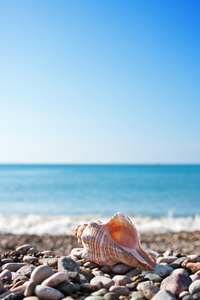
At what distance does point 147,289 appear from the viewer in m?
2.91

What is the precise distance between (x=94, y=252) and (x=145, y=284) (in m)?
0.79

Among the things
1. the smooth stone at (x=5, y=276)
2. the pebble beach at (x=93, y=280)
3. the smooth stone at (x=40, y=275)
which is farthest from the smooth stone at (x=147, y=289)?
the smooth stone at (x=5, y=276)

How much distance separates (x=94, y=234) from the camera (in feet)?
11.8

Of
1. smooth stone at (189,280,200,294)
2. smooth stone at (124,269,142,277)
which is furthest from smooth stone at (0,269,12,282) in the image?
smooth stone at (189,280,200,294)

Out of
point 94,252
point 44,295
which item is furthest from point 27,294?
point 94,252

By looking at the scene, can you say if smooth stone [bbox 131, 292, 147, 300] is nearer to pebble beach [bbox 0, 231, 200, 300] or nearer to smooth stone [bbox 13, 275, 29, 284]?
pebble beach [bbox 0, 231, 200, 300]

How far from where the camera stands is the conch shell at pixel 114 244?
355 centimetres

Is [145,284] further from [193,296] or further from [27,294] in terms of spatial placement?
[27,294]

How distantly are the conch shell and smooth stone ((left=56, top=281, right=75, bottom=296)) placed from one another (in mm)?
761

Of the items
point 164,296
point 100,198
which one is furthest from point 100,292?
point 100,198

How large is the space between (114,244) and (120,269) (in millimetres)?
273

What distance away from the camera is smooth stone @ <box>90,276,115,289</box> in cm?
303

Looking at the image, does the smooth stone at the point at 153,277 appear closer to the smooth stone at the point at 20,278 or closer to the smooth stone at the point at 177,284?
the smooth stone at the point at 177,284

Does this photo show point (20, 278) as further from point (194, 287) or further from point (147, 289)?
point (194, 287)
